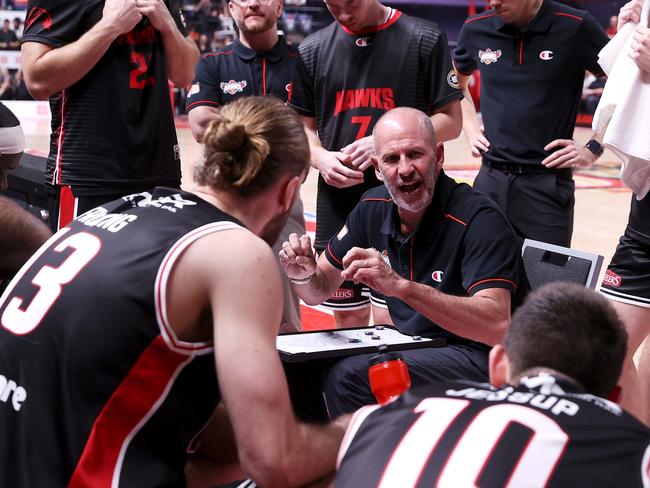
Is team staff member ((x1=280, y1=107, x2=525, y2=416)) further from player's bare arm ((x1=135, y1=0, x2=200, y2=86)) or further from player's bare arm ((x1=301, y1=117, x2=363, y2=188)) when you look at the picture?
player's bare arm ((x1=135, y1=0, x2=200, y2=86))

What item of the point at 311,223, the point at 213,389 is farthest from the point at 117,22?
the point at 311,223

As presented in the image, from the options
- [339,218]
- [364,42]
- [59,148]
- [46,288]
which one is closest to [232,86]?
[364,42]

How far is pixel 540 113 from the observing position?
4398 millimetres

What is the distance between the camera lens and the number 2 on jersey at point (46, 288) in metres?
2.10

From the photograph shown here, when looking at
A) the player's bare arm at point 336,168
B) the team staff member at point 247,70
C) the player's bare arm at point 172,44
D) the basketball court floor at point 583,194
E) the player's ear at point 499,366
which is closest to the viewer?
the player's ear at point 499,366

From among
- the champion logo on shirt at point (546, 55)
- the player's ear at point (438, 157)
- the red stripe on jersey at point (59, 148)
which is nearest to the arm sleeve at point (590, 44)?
the champion logo on shirt at point (546, 55)

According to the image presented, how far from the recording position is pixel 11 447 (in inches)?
83.1

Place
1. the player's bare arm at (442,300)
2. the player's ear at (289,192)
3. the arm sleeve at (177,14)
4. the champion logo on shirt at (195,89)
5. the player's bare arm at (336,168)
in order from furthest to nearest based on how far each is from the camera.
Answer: the champion logo on shirt at (195,89) → the arm sleeve at (177,14) → the player's bare arm at (336,168) → the player's bare arm at (442,300) → the player's ear at (289,192)

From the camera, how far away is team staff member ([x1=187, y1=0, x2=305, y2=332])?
4662mm

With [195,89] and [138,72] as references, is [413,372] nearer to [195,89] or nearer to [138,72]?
[138,72]

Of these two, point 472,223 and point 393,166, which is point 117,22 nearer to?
point 393,166

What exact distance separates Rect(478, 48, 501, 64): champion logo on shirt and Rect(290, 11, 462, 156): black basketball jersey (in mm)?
352

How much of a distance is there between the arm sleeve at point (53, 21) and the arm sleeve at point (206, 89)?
3.76 ft

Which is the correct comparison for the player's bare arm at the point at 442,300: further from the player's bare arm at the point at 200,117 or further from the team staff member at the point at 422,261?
the player's bare arm at the point at 200,117
